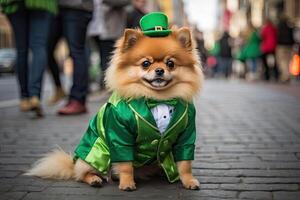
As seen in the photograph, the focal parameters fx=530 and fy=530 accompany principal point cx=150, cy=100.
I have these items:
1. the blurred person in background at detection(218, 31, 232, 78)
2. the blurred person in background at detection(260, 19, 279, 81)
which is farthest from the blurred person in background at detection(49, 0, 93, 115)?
the blurred person in background at detection(218, 31, 232, 78)

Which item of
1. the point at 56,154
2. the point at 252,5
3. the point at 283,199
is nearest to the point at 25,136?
the point at 56,154

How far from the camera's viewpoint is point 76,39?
6629 millimetres

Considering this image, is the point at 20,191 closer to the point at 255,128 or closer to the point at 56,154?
the point at 56,154

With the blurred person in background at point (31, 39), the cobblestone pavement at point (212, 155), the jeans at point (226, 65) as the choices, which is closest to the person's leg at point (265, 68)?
the jeans at point (226, 65)

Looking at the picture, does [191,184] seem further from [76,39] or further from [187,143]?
[76,39]

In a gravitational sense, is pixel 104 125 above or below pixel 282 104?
above

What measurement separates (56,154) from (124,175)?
0.59 m

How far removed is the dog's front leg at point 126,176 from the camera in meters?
3.10

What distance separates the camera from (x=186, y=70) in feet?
10.4

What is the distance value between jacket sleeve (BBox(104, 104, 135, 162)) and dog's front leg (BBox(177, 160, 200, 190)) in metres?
0.31

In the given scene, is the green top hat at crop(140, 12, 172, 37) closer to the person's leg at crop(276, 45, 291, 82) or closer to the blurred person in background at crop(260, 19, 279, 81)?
the blurred person in background at crop(260, 19, 279, 81)

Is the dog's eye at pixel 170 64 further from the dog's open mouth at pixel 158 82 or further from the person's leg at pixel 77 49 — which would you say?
the person's leg at pixel 77 49

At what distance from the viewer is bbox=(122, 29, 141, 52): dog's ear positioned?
3088 millimetres

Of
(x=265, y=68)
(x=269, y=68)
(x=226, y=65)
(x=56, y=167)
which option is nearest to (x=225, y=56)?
(x=226, y=65)
